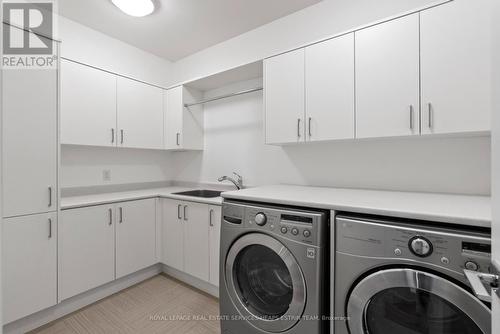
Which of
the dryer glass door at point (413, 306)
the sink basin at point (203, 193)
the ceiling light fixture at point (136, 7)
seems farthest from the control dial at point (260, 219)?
the ceiling light fixture at point (136, 7)

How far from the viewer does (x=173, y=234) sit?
7.75 ft

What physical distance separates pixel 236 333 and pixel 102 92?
2430mm

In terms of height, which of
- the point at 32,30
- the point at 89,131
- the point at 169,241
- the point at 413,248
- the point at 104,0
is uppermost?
the point at 104,0

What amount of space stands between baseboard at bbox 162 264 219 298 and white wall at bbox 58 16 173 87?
7.39ft

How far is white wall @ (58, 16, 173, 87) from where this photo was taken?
7.01 feet

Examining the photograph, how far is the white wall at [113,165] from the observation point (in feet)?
7.48

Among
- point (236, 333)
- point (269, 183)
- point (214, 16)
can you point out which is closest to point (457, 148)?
point (269, 183)

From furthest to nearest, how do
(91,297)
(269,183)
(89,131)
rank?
1. (269,183)
2. (89,131)
3. (91,297)

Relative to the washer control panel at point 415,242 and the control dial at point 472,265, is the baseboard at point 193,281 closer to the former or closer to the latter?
the washer control panel at point 415,242

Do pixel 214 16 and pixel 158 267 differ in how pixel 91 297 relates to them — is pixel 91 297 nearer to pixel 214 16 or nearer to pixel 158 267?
pixel 158 267

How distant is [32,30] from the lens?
5.49 feet

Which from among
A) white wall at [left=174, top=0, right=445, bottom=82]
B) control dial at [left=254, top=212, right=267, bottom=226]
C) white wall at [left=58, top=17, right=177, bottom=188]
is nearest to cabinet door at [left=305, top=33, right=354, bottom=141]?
white wall at [left=174, top=0, right=445, bottom=82]

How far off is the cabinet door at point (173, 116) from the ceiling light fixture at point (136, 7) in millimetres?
848

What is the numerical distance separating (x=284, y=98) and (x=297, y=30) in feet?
2.28
